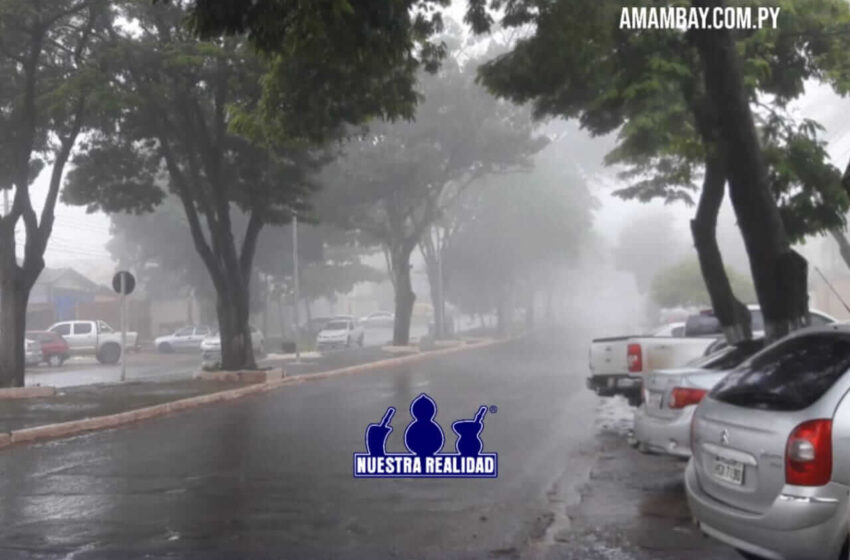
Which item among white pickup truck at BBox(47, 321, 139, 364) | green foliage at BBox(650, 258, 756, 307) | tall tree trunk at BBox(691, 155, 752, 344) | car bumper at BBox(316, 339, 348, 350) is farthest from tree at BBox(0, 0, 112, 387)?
car bumper at BBox(316, 339, 348, 350)

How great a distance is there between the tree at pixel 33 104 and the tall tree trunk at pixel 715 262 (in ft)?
37.1

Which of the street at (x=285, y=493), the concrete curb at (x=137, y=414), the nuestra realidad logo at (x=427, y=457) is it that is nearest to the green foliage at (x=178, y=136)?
the concrete curb at (x=137, y=414)

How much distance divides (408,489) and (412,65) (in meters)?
4.75

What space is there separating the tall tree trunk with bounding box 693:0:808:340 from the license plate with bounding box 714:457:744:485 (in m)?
5.31

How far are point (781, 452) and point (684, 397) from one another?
463 cm

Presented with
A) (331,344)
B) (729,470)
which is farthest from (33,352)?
(729,470)

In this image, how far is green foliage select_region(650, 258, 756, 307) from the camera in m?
38.7

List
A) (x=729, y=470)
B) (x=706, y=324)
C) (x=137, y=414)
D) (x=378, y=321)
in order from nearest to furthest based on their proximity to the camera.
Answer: (x=729, y=470), (x=137, y=414), (x=706, y=324), (x=378, y=321)

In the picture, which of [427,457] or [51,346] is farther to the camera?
[51,346]

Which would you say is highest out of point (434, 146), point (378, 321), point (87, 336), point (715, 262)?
point (434, 146)

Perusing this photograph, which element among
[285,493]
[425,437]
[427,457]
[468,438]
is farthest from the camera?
[468,438]

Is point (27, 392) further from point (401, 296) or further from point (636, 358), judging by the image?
point (401, 296)

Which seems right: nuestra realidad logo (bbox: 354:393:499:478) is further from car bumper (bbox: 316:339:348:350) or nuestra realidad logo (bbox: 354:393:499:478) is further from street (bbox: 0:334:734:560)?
car bumper (bbox: 316:339:348:350)

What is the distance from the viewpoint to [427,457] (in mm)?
11398
